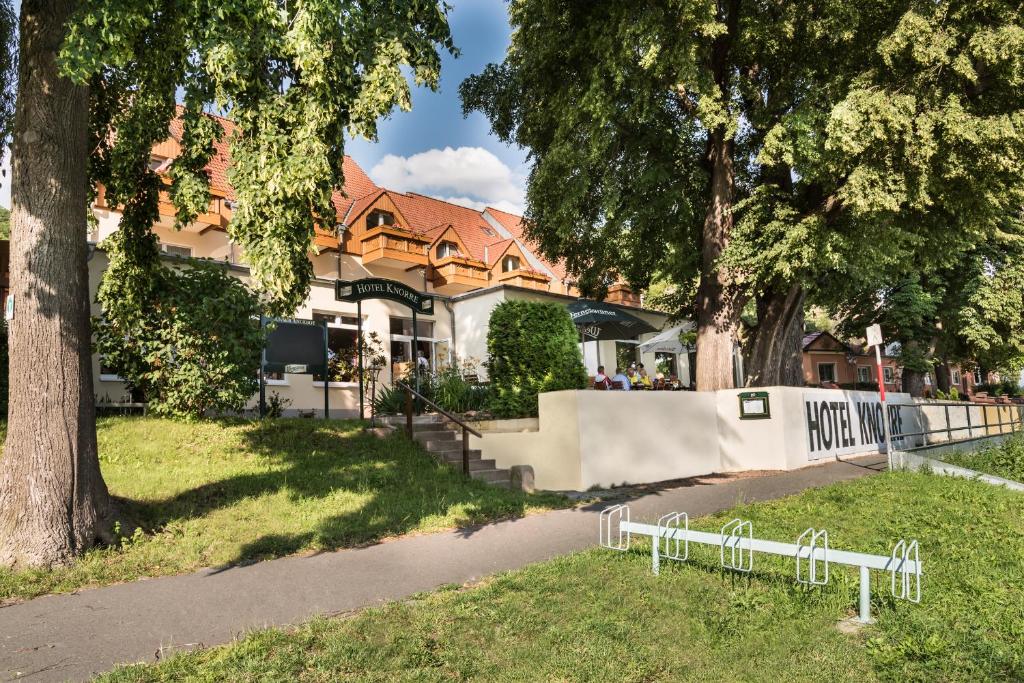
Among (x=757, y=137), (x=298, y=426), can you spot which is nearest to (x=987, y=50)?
(x=757, y=137)

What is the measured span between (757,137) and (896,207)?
18.0 feet

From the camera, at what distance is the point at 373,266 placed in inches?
950

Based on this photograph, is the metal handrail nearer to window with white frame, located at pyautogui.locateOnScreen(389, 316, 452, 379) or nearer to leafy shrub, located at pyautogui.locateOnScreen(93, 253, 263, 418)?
leafy shrub, located at pyautogui.locateOnScreen(93, 253, 263, 418)

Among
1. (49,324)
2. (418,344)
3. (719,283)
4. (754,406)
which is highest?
(719,283)

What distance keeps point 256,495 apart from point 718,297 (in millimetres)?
10302

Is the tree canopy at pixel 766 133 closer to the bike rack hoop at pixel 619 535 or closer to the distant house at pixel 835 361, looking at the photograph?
the bike rack hoop at pixel 619 535

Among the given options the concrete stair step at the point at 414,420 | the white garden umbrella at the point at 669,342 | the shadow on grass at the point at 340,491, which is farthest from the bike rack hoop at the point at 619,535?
the white garden umbrella at the point at 669,342

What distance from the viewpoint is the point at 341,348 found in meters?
19.3

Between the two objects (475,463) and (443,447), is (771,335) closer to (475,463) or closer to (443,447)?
(475,463)

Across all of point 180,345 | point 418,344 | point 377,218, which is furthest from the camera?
point 377,218

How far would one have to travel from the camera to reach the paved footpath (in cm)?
428

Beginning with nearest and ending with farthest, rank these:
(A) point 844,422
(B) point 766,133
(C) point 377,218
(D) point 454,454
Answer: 1. (D) point 454,454
2. (B) point 766,133
3. (A) point 844,422
4. (C) point 377,218

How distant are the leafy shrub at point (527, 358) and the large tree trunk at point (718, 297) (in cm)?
375

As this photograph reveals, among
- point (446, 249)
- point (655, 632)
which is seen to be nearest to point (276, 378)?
point (446, 249)
